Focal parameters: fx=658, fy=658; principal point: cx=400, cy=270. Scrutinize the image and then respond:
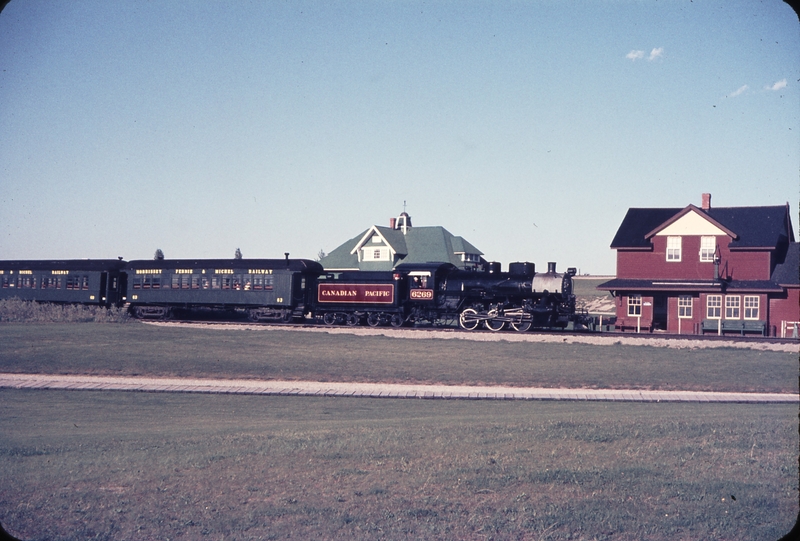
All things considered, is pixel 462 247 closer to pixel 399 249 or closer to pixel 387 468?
pixel 399 249

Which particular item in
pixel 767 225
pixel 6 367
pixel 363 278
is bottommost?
pixel 6 367

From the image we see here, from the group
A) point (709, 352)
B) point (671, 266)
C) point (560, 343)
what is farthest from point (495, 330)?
point (671, 266)

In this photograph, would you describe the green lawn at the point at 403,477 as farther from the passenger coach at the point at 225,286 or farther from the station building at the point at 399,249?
the station building at the point at 399,249

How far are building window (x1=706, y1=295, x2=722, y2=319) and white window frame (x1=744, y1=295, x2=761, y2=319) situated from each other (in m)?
1.32

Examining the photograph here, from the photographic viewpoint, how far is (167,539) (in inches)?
246

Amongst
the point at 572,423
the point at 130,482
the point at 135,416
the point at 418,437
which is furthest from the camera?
the point at 135,416

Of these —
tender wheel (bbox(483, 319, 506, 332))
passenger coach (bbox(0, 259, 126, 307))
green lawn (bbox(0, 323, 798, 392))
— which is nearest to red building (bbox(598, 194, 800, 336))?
tender wheel (bbox(483, 319, 506, 332))

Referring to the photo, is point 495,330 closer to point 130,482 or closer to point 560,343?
point 560,343

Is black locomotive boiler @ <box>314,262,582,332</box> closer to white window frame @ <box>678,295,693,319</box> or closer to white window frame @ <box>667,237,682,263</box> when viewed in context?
white window frame @ <box>678,295,693,319</box>

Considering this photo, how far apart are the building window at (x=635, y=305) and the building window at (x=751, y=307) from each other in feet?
18.8

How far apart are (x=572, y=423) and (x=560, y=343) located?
16498 mm

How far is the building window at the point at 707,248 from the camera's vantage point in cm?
3969

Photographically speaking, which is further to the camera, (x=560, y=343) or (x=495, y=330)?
(x=495, y=330)

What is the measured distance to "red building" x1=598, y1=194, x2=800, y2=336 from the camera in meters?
36.8
